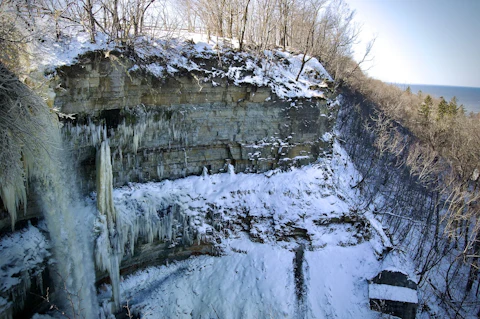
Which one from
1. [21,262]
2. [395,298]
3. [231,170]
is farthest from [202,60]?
[395,298]

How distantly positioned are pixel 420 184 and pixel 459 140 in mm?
3625

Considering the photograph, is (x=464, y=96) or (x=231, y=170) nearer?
(x=231, y=170)

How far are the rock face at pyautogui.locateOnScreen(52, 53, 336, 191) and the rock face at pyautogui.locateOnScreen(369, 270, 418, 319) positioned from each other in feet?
17.9

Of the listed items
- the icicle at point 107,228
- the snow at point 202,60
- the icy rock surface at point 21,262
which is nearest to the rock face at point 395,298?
the snow at point 202,60

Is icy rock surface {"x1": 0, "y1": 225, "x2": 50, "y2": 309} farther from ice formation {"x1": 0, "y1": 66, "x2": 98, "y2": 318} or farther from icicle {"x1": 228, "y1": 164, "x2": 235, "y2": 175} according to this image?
icicle {"x1": 228, "y1": 164, "x2": 235, "y2": 175}

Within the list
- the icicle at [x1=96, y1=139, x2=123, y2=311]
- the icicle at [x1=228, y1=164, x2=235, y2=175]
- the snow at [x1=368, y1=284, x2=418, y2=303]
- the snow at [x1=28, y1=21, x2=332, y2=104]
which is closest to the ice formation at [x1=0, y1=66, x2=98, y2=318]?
the icicle at [x1=96, y1=139, x2=123, y2=311]

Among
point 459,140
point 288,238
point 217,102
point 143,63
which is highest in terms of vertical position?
point 143,63

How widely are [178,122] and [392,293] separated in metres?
9.31

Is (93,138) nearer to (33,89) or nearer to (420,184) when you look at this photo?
(33,89)

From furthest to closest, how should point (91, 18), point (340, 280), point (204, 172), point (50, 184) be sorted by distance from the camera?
point (204, 172)
point (340, 280)
point (91, 18)
point (50, 184)

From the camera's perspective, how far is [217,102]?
1085cm

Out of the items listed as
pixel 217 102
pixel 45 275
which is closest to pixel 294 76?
pixel 217 102

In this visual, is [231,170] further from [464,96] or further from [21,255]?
[464,96]

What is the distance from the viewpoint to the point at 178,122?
34.1 ft
